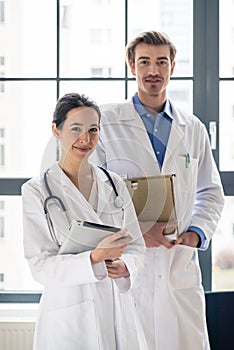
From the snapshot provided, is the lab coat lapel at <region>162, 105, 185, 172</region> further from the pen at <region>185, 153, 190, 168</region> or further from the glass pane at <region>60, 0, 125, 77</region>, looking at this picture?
the glass pane at <region>60, 0, 125, 77</region>

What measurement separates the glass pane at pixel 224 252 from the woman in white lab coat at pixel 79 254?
1147 mm

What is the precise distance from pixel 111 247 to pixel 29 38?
1.50 meters

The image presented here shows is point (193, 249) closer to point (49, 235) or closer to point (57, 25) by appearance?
point (49, 235)

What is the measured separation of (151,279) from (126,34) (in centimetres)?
122

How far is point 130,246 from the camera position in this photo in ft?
5.84

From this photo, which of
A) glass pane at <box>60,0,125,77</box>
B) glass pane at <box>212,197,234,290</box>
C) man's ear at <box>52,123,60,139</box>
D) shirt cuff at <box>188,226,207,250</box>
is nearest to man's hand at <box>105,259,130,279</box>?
man's ear at <box>52,123,60,139</box>

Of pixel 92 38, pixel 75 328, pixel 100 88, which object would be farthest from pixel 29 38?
pixel 75 328

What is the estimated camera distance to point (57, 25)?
9.20 ft

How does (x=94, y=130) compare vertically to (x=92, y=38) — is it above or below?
below

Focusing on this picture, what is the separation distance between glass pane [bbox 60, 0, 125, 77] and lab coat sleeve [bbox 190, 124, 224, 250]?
0.75 meters

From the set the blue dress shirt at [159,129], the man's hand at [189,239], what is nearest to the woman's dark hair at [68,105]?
the blue dress shirt at [159,129]

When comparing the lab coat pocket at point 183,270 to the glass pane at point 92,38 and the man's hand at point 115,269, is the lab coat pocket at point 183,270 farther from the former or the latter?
the glass pane at point 92,38

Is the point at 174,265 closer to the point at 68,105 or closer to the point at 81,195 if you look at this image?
the point at 81,195

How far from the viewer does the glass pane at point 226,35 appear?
2818 millimetres
